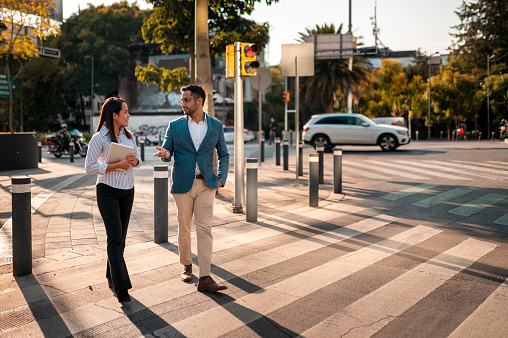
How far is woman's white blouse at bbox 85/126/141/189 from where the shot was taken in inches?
175

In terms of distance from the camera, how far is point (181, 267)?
561 cm

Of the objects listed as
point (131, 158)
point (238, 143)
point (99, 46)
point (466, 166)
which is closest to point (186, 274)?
point (131, 158)

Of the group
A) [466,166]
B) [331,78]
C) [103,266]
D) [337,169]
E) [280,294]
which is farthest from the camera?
[331,78]

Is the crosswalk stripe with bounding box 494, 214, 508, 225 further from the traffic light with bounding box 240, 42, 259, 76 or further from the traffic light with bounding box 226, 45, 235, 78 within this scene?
the traffic light with bounding box 226, 45, 235, 78

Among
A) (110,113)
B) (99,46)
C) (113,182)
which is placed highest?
(99,46)

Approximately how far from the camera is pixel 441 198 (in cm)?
1045

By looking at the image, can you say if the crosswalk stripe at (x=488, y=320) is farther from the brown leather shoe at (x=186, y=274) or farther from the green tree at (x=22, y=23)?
the green tree at (x=22, y=23)

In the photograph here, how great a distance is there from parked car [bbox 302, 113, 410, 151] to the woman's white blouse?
1958 centimetres

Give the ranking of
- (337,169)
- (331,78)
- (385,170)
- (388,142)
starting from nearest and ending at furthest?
1. (337,169)
2. (385,170)
3. (388,142)
4. (331,78)

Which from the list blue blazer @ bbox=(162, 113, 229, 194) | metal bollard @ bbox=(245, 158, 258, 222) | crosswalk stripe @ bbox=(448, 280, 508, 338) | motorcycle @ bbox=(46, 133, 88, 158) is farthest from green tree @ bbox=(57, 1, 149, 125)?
crosswalk stripe @ bbox=(448, 280, 508, 338)

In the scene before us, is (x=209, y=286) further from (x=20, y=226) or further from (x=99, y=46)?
A: (x=99, y=46)

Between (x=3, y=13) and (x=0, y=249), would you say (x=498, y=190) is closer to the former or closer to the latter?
(x=0, y=249)

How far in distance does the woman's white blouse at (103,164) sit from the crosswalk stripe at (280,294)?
130 centimetres

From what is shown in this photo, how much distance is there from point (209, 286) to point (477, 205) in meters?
6.67
